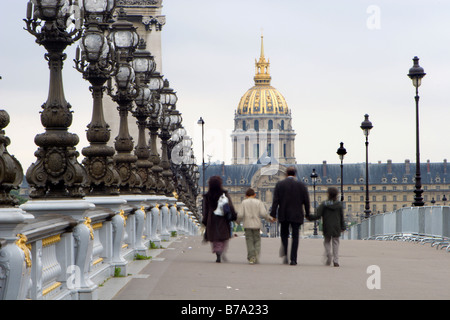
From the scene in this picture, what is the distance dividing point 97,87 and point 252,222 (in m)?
5.22

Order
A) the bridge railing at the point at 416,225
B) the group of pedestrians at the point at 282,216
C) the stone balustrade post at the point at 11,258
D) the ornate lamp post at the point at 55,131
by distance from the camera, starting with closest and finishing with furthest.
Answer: the stone balustrade post at the point at 11,258 → the ornate lamp post at the point at 55,131 → the group of pedestrians at the point at 282,216 → the bridge railing at the point at 416,225

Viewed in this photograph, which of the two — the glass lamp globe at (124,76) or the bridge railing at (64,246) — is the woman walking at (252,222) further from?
the glass lamp globe at (124,76)

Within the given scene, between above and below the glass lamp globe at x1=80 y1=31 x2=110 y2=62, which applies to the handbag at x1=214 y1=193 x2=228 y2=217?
below

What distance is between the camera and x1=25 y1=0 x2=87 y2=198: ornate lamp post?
11.9 m

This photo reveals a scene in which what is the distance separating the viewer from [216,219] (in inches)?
800

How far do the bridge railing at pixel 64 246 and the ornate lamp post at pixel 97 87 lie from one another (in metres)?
0.40

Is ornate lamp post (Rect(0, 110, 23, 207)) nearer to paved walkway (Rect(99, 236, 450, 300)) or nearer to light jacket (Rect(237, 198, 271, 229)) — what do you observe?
paved walkway (Rect(99, 236, 450, 300))

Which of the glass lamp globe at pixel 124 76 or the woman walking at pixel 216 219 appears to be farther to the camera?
the woman walking at pixel 216 219

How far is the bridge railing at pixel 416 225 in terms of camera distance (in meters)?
29.2

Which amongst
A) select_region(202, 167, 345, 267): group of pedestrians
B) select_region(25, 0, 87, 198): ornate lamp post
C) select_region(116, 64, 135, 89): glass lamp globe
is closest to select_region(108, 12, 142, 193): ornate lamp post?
select_region(116, 64, 135, 89): glass lamp globe

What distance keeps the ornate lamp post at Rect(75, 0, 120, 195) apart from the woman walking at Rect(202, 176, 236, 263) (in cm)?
422

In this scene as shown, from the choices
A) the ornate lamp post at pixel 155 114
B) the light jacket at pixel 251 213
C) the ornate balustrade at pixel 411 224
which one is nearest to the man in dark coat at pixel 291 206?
the light jacket at pixel 251 213

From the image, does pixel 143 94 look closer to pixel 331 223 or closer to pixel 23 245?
pixel 331 223
